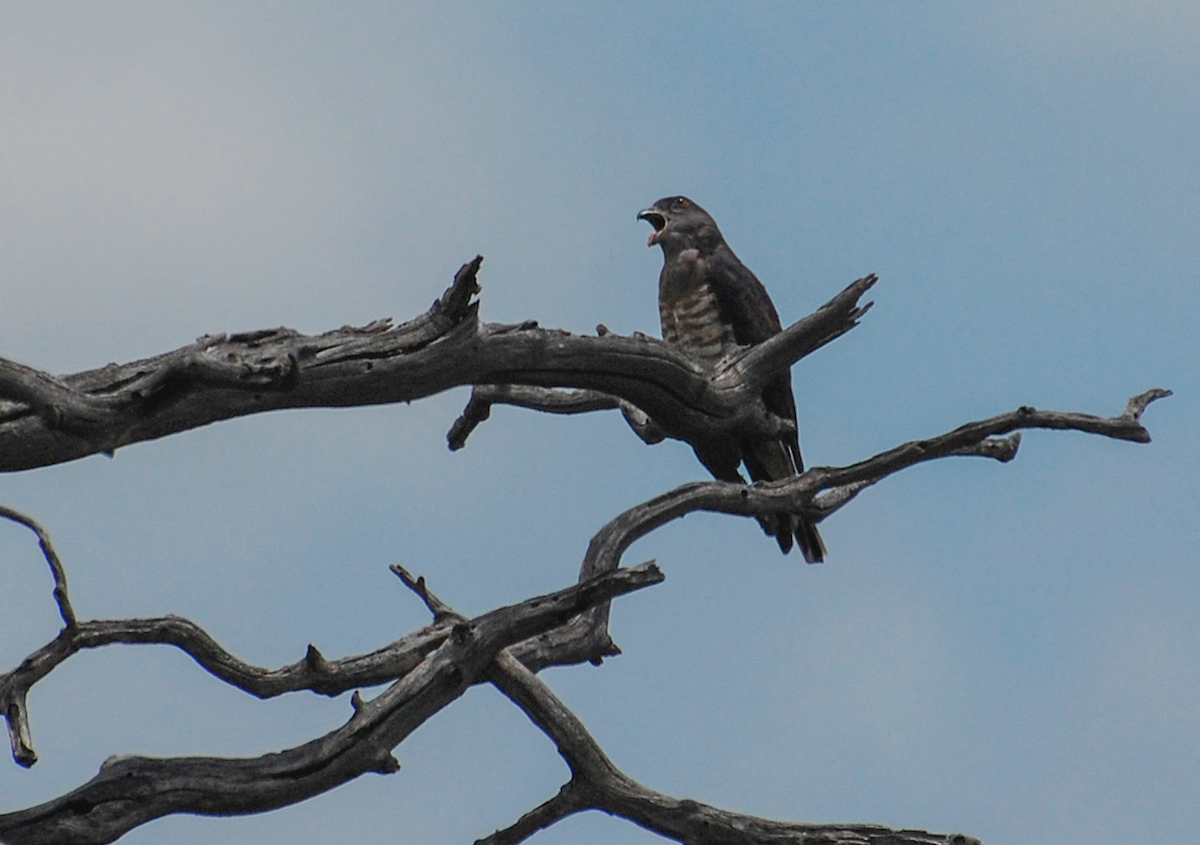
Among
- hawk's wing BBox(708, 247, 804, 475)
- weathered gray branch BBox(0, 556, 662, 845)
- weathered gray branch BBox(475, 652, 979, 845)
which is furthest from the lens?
hawk's wing BBox(708, 247, 804, 475)

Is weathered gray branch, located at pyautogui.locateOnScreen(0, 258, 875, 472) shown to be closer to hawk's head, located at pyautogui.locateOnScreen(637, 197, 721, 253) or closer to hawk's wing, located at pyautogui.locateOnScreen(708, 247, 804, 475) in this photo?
hawk's wing, located at pyautogui.locateOnScreen(708, 247, 804, 475)

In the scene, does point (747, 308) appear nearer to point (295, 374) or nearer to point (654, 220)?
point (654, 220)

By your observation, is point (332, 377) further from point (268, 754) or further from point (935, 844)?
point (935, 844)

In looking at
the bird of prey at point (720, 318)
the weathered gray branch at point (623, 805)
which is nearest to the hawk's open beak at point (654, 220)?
the bird of prey at point (720, 318)

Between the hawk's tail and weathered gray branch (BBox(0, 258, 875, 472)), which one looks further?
the hawk's tail

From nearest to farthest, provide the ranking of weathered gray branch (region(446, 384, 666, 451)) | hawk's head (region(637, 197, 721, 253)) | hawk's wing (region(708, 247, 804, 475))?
weathered gray branch (region(446, 384, 666, 451)) → hawk's wing (region(708, 247, 804, 475)) → hawk's head (region(637, 197, 721, 253))

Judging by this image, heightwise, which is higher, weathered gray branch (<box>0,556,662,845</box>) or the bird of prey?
the bird of prey

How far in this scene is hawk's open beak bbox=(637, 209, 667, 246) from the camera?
9.56 m

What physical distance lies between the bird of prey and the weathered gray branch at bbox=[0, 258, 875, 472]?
1366 millimetres

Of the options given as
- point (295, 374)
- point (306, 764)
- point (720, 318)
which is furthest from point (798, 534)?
point (295, 374)

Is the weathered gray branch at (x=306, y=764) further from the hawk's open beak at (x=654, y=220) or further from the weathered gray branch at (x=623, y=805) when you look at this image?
the hawk's open beak at (x=654, y=220)

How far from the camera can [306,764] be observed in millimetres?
5277

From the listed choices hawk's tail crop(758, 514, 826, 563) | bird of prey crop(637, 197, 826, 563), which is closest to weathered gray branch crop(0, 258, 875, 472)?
bird of prey crop(637, 197, 826, 563)

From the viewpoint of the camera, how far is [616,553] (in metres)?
6.09
